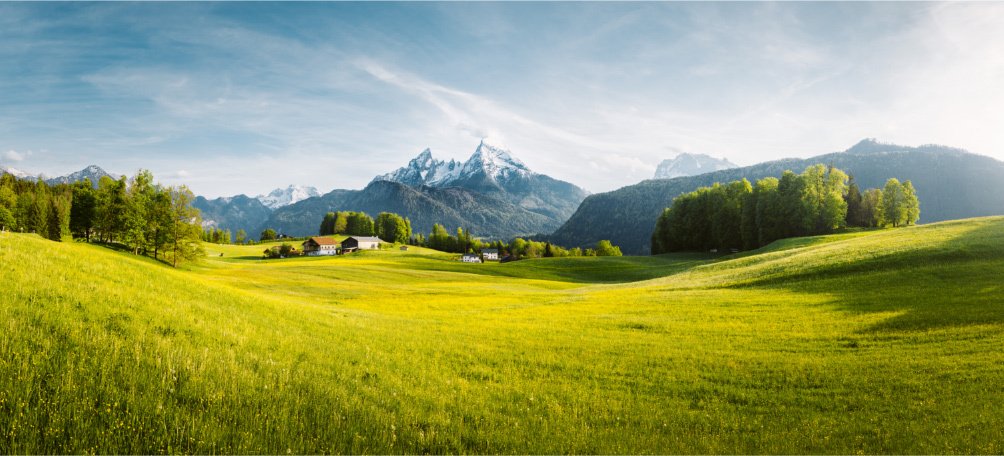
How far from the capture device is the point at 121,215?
71.8m

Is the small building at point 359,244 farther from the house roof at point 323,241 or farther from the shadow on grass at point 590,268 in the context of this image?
the shadow on grass at point 590,268

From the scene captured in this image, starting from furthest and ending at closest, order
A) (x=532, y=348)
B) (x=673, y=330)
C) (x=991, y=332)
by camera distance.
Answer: (x=673, y=330) → (x=532, y=348) → (x=991, y=332)

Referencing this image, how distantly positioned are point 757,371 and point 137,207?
281 ft

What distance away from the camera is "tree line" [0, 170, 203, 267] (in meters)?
68.0

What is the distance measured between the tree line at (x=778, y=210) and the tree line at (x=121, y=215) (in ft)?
358

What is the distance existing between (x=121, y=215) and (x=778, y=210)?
409ft

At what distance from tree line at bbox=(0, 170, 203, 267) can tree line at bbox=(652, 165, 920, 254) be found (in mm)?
109109

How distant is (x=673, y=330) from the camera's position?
70.3 feet

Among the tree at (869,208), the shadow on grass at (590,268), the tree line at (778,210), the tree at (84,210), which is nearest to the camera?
the shadow on grass at (590,268)

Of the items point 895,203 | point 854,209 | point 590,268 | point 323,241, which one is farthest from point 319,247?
point 895,203

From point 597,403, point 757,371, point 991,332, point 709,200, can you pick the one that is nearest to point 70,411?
point 597,403

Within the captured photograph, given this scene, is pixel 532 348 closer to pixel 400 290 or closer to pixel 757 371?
pixel 757 371

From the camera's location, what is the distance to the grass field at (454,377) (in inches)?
285

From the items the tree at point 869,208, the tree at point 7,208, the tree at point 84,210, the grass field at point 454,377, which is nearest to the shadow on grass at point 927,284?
the grass field at point 454,377
